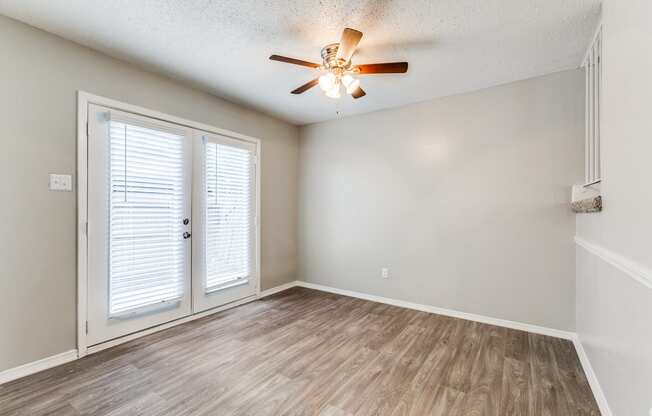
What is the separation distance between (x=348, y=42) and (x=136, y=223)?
93.5 inches

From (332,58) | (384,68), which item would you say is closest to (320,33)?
(332,58)

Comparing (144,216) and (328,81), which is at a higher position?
(328,81)

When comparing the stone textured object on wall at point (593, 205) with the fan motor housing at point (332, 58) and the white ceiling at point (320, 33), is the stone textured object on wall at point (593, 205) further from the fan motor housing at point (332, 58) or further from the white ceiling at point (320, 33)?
the fan motor housing at point (332, 58)

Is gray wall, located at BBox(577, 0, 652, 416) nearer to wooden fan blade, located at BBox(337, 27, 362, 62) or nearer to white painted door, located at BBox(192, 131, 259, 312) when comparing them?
wooden fan blade, located at BBox(337, 27, 362, 62)

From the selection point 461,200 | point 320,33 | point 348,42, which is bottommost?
point 461,200

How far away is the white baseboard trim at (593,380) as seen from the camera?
1720 millimetres

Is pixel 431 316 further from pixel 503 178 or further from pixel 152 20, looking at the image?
pixel 152 20

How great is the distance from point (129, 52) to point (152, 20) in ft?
1.98

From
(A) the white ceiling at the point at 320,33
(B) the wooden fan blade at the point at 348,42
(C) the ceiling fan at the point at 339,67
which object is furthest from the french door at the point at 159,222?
(B) the wooden fan blade at the point at 348,42

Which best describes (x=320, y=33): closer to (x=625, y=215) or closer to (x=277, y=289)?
(x=625, y=215)

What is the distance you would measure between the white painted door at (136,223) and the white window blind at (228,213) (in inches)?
10.1

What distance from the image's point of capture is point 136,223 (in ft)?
8.79

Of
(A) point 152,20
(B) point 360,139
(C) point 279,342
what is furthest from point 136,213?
(B) point 360,139

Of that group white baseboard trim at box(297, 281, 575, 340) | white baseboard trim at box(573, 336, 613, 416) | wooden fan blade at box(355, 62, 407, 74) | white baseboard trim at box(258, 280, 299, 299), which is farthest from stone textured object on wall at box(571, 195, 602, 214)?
white baseboard trim at box(258, 280, 299, 299)
